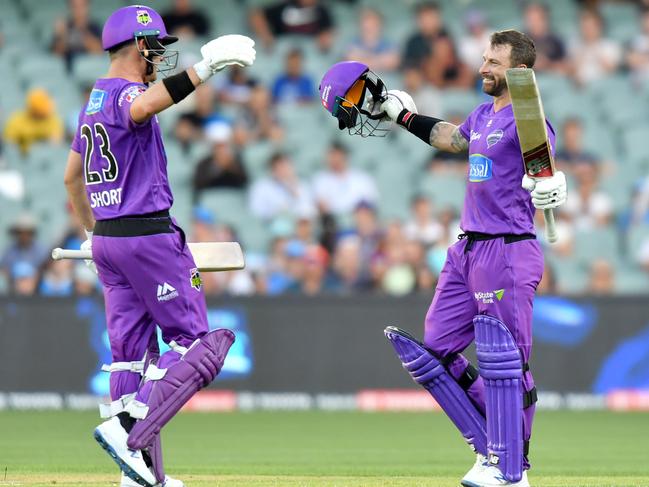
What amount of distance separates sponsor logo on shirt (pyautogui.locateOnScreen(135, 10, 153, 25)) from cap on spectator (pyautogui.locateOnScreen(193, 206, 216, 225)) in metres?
7.72

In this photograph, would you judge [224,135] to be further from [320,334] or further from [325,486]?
[325,486]

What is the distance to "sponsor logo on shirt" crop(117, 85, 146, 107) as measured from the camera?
6.41m

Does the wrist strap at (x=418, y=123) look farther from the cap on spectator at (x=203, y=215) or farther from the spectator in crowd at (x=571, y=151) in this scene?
the spectator in crowd at (x=571, y=151)

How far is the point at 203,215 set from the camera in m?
14.5

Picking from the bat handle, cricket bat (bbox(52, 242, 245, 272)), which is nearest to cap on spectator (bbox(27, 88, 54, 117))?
cricket bat (bbox(52, 242, 245, 272))

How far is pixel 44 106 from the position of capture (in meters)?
15.6

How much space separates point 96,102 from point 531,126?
206 cm

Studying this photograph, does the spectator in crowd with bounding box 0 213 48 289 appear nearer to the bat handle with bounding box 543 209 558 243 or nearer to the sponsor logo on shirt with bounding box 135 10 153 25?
the sponsor logo on shirt with bounding box 135 10 153 25

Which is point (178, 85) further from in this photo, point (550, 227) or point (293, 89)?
point (293, 89)

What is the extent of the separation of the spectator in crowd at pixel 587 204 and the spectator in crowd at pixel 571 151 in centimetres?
15

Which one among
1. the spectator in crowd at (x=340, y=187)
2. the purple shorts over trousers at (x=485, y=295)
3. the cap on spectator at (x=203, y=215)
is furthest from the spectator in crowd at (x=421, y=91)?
the purple shorts over trousers at (x=485, y=295)

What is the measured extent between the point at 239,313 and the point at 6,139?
13.8 feet

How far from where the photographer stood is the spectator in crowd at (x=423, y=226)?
1424 centimetres

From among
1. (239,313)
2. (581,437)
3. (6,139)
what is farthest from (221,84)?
(581,437)
